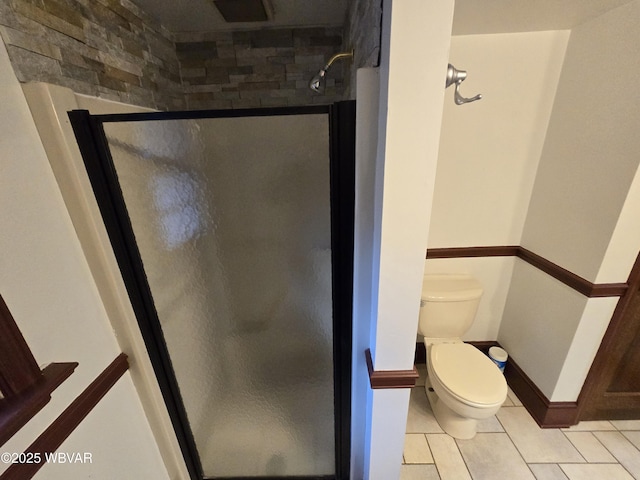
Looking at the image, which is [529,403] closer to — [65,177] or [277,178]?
[277,178]

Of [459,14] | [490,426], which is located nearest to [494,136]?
[459,14]

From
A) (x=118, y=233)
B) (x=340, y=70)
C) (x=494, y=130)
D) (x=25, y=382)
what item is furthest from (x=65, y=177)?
(x=494, y=130)

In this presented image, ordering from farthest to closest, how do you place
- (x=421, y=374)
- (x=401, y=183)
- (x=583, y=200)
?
(x=421, y=374), (x=583, y=200), (x=401, y=183)

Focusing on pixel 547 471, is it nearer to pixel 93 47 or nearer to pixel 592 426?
pixel 592 426

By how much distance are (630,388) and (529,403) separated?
50 cm

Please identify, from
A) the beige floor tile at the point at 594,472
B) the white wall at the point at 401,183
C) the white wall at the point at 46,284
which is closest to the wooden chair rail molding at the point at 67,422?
the white wall at the point at 46,284

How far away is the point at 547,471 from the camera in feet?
4.42

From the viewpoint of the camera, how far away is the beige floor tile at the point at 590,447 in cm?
138

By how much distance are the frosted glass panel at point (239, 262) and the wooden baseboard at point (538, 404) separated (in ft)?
4.27

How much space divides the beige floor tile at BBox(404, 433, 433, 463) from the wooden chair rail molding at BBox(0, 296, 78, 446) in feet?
5.34

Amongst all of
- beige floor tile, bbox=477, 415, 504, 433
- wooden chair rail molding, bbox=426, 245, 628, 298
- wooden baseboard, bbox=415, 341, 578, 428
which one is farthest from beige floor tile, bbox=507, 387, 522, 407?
wooden chair rail molding, bbox=426, 245, 628, 298

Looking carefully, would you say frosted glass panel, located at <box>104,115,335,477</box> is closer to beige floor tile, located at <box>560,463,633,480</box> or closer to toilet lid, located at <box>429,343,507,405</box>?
toilet lid, located at <box>429,343,507,405</box>

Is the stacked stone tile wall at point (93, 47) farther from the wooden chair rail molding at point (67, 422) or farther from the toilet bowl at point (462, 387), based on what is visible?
the toilet bowl at point (462, 387)

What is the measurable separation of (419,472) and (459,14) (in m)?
2.26
